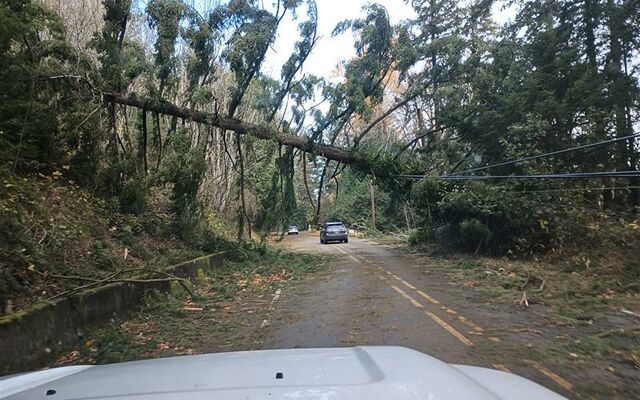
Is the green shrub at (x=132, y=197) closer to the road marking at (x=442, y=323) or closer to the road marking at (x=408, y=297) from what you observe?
the road marking at (x=408, y=297)

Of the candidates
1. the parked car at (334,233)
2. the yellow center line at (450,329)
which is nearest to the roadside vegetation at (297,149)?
the yellow center line at (450,329)

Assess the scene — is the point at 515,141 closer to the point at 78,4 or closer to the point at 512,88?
the point at 512,88

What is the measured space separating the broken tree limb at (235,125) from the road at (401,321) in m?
7.27

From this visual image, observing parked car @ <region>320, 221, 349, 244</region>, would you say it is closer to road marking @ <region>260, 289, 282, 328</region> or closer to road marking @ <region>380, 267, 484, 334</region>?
road marking @ <region>380, 267, 484, 334</region>

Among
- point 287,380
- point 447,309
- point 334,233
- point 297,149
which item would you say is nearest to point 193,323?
point 447,309

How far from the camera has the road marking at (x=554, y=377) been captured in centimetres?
643

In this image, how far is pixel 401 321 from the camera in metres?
10.6

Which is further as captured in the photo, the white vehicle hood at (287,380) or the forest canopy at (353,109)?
the forest canopy at (353,109)

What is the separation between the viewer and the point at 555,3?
24.6 meters

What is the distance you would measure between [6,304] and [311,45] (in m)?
16.4

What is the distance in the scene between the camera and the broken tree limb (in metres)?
19.9

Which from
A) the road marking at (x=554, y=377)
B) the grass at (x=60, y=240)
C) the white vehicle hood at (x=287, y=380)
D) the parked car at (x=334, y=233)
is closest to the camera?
the white vehicle hood at (x=287, y=380)

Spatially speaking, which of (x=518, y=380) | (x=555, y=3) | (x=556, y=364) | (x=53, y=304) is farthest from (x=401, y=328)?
(x=555, y=3)

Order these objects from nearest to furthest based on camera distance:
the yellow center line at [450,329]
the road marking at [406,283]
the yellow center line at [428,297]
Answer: the yellow center line at [450,329] → the yellow center line at [428,297] → the road marking at [406,283]
